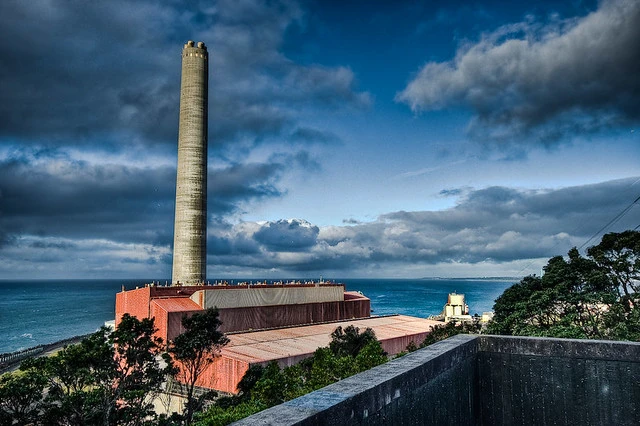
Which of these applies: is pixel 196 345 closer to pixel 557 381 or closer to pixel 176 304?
pixel 176 304

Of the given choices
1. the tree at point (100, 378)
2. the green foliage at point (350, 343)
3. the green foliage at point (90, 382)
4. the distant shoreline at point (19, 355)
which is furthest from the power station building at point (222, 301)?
the distant shoreline at point (19, 355)

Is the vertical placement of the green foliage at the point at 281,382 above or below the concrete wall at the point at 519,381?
below

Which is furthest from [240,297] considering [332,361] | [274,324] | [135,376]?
[332,361]

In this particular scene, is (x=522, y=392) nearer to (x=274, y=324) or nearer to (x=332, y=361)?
(x=332, y=361)

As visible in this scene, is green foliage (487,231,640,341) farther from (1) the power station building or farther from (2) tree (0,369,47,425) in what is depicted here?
(2) tree (0,369,47,425)

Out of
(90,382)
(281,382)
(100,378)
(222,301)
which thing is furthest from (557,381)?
(222,301)

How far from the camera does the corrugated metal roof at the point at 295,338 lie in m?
25.1

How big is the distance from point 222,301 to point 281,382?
1761 centimetres

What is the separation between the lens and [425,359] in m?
4.33

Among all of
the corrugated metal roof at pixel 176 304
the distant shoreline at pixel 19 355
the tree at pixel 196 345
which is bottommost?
the distant shoreline at pixel 19 355

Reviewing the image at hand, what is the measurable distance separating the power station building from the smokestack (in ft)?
0.28

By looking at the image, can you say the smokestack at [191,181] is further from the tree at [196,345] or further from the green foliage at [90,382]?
the green foliage at [90,382]

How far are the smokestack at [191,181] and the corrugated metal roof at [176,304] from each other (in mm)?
7469

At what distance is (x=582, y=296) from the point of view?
23.2m
